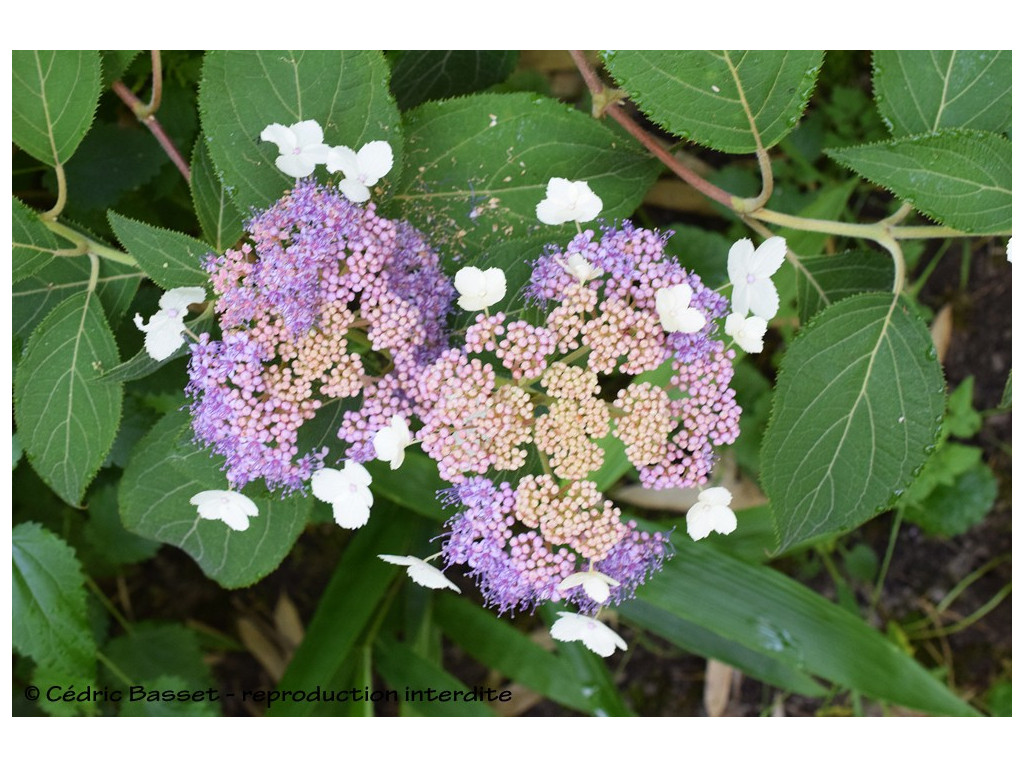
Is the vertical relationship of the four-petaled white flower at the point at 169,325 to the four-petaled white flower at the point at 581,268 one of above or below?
below

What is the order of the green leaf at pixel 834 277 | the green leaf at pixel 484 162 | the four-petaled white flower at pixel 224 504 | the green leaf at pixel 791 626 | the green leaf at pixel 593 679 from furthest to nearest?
the green leaf at pixel 593 679
the green leaf at pixel 791 626
the green leaf at pixel 834 277
the green leaf at pixel 484 162
the four-petaled white flower at pixel 224 504

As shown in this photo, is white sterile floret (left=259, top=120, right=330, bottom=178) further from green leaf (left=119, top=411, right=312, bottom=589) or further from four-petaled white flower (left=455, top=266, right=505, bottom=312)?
green leaf (left=119, top=411, right=312, bottom=589)

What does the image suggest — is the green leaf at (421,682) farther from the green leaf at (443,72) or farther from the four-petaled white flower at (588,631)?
the green leaf at (443,72)

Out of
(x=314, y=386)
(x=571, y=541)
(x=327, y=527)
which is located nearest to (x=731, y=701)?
(x=327, y=527)

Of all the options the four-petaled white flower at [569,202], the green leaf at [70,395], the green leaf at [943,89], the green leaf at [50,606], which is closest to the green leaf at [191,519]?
the green leaf at [70,395]

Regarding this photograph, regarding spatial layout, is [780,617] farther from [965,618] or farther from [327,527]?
[327,527]

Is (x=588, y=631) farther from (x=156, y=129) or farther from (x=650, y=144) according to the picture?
(x=156, y=129)

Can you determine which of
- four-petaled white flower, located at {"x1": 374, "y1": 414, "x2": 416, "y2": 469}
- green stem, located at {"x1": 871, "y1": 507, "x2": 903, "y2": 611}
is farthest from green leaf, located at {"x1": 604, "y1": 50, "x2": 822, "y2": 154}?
green stem, located at {"x1": 871, "y1": 507, "x2": 903, "y2": 611}
